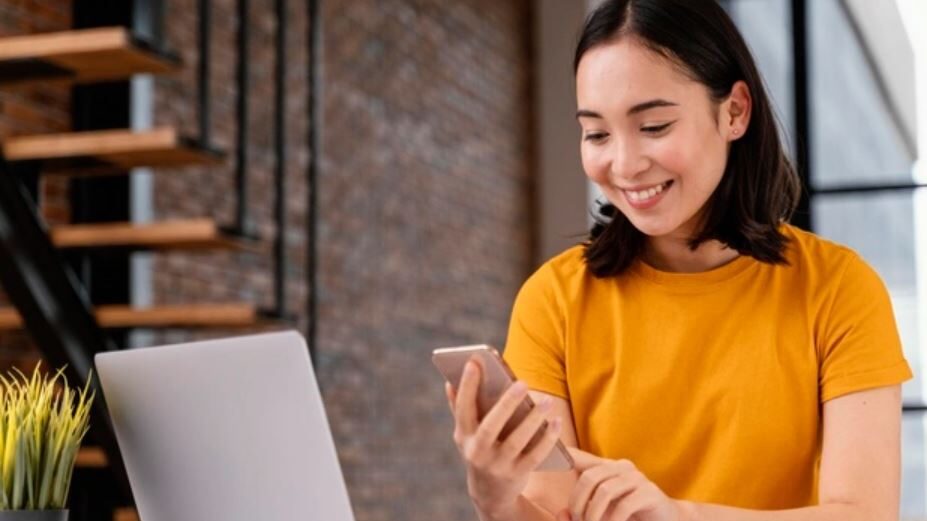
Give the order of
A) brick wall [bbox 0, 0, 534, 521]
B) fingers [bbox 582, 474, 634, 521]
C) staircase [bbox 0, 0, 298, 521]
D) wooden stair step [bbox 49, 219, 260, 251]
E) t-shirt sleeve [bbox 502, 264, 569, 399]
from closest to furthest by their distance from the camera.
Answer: fingers [bbox 582, 474, 634, 521]
t-shirt sleeve [bbox 502, 264, 569, 399]
staircase [bbox 0, 0, 298, 521]
wooden stair step [bbox 49, 219, 260, 251]
brick wall [bbox 0, 0, 534, 521]

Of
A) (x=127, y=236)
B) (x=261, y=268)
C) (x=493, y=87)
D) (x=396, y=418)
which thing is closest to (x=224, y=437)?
(x=127, y=236)

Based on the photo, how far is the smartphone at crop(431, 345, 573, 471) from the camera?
1339mm

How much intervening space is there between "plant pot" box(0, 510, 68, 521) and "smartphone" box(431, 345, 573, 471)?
46 cm

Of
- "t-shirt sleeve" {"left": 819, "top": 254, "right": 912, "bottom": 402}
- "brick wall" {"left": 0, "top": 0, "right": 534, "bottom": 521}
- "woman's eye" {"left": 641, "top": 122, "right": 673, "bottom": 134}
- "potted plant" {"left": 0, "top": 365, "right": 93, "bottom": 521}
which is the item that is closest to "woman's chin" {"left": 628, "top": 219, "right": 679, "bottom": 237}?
"woman's eye" {"left": 641, "top": 122, "right": 673, "bottom": 134}

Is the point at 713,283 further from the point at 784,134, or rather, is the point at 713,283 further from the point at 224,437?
the point at 224,437

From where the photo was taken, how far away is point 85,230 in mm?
3725

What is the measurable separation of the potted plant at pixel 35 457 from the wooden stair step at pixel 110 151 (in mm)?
1956

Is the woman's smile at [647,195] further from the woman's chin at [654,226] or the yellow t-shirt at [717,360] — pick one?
the yellow t-shirt at [717,360]

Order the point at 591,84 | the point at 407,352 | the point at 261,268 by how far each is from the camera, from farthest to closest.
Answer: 1. the point at 407,352
2. the point at 261,268
3. the point at 591,84

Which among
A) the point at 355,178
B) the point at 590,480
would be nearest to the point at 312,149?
the point at 355,178

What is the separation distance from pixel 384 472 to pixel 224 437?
471 cm

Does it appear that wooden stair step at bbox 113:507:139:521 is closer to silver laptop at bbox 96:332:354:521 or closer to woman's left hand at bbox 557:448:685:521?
silver laptop at bbox 96:332:354:521

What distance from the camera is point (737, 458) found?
168 cm

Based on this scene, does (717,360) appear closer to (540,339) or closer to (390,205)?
(540,339)
